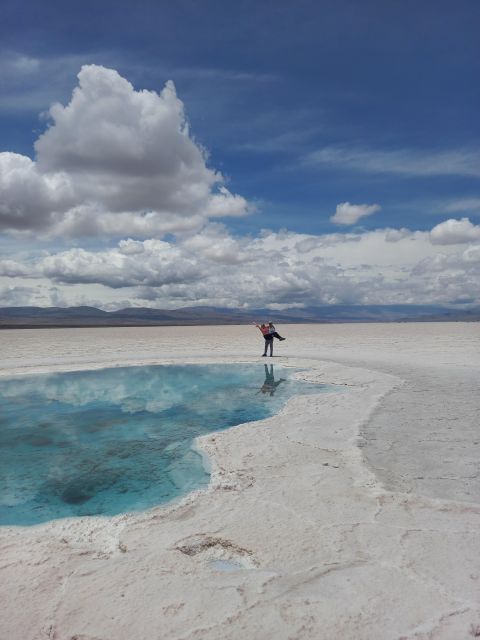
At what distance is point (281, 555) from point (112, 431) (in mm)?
6932

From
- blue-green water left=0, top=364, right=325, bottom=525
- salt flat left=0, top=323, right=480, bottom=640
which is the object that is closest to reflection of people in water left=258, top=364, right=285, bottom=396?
blue-green water left=0, top=364, right=325, bottom=525

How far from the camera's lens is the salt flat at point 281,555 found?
3.72m

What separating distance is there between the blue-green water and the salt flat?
2.22 ft

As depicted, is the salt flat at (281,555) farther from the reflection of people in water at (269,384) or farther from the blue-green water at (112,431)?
the reflection of people in water at (269,384)

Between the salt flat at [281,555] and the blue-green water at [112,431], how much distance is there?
2.22 ft

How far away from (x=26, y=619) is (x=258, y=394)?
11391mm

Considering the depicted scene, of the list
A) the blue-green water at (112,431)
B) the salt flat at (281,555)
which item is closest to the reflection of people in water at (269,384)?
the blue-green water at (112,431)

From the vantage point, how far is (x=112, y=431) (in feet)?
35.1

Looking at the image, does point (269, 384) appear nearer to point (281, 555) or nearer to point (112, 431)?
point (112, 431)

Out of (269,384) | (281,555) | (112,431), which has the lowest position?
(112,431)

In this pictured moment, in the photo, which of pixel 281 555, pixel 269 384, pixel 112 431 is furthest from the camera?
pixel 269 384

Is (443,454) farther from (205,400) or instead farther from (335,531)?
(205,400)

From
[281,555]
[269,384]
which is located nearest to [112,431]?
[281,555]

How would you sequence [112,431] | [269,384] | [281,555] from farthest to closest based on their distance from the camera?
[269,384], [112,431], [281,555]
